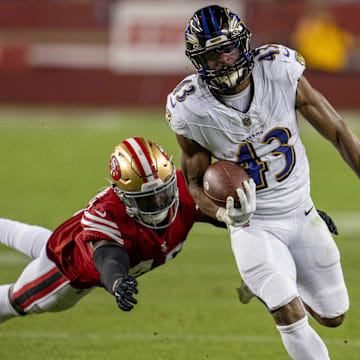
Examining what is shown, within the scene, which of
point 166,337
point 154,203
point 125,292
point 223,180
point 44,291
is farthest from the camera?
point 166,337

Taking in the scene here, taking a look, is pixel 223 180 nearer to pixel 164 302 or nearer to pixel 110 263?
pixel 110 263

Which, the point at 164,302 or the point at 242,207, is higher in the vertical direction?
the point at 242,207

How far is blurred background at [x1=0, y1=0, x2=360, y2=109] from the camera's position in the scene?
56.8 ft

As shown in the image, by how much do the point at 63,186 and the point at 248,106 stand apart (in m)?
6.63

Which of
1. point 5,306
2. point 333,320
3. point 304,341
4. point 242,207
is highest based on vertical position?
point 242,207

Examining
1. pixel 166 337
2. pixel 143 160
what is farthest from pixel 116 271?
pixel 166 337

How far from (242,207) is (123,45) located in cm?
1448

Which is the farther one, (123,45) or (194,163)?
(123,45)

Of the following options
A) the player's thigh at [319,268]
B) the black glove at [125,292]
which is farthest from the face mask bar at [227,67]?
the black glove at [125,292]

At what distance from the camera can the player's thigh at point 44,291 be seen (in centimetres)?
480

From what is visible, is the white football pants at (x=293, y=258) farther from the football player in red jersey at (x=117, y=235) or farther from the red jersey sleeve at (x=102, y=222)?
the red jersey sleeve at (x=102, y=222)

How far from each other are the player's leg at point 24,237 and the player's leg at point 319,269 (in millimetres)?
1648

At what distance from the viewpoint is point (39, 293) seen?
15.8 feet

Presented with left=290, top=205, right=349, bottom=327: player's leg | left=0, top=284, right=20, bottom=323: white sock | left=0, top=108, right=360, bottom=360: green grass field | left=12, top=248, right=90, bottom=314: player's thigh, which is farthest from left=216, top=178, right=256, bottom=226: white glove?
left=0, top=284, right=20, bottom=323: white sock
